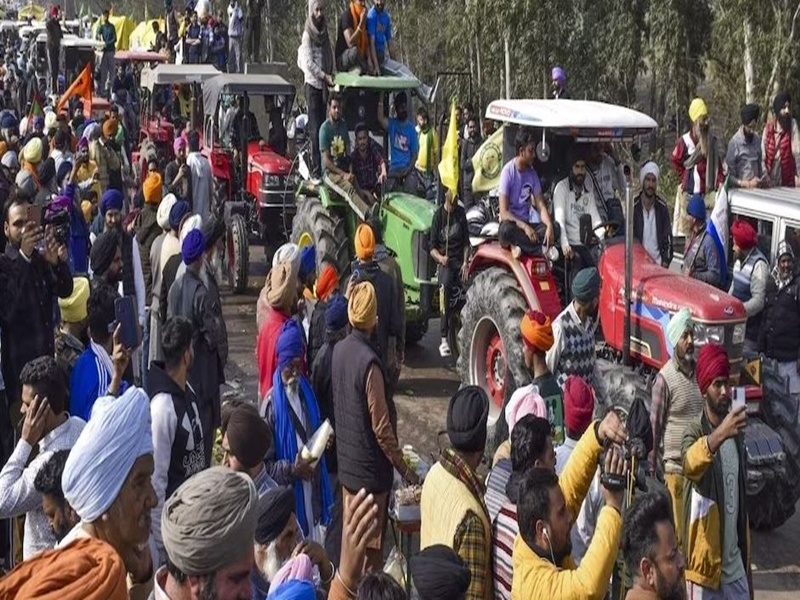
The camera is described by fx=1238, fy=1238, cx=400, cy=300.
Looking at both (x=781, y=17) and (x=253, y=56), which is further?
(x=253, y=56)

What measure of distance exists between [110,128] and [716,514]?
11.5 metres

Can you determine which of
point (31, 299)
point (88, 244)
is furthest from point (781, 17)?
point (31, 299)

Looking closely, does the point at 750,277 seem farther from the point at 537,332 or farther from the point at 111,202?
the point at 111,202

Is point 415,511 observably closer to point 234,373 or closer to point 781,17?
point 234,373

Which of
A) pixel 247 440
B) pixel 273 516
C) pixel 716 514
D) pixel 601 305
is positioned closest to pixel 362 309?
pixel 247 440

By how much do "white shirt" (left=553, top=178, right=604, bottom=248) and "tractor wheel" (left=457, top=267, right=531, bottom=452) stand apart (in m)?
0.52

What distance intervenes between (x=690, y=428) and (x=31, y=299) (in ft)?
11.1

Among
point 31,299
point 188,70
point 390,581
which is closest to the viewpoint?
point 390,581

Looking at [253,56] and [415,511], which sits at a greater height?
[253,56]

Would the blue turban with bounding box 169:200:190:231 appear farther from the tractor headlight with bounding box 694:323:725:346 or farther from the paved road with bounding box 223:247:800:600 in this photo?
the tractor headlight with bounding box 694:323:725:346

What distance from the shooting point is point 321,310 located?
23.2ft

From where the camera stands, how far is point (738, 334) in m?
7.55

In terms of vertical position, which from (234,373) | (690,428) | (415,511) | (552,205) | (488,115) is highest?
(488,115)

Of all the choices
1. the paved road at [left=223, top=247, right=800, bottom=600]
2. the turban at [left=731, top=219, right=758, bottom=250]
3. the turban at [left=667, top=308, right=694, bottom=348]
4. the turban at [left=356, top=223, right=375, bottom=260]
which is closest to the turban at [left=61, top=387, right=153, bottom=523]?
the turban at [left=667, top=308, right=694, bottom=348]
